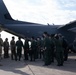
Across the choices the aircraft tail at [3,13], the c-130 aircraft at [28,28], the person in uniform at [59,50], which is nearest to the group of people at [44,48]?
the person in uniform at [59,50]

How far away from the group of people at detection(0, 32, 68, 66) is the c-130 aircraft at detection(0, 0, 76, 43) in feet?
11.1

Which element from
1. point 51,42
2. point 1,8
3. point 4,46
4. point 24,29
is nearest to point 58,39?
point 51,42

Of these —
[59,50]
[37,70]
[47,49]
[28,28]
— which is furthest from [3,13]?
[37,70]

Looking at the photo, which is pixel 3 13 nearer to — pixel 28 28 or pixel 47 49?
pixel 28 28

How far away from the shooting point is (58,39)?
12820mm

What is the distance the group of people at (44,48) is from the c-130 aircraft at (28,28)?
3.40 metres

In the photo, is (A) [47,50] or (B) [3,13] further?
(B) [3,13]

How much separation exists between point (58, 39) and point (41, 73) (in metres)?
3.10

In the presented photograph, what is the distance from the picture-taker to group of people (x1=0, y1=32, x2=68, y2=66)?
509 inches

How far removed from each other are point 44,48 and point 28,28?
8261 millimetres

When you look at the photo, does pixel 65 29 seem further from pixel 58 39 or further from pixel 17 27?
pixel 58 39

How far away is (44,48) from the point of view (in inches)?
520

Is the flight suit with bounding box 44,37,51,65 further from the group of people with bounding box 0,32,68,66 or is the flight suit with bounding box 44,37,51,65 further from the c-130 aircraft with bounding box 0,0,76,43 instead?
the c-130 aircraft with bounding box 0,0,76,43

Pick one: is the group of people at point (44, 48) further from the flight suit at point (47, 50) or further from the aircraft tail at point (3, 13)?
the aircraft tail at point (3, 13)
